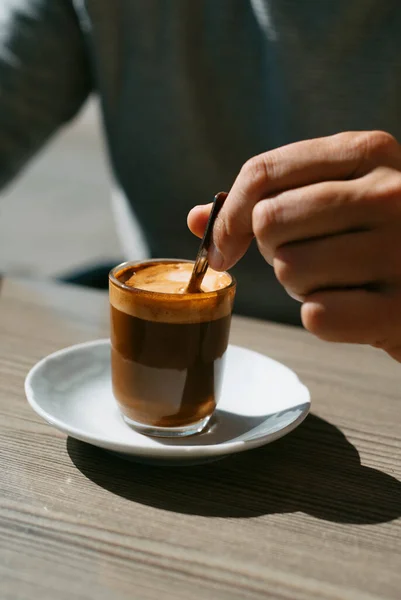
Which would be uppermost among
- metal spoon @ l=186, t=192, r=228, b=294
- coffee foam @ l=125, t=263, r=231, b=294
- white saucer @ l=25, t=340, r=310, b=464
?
metal spoon @ l=186, t=192, r=228, b=294

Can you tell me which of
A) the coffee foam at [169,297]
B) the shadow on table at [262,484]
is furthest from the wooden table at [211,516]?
the coffee foam at [169,297]

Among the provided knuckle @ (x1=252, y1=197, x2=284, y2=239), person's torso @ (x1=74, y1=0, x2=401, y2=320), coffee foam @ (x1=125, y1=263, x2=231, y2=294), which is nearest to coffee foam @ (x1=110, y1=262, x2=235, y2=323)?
coffee foam @ (x1=125, y1=263, x2=231, y2=294)

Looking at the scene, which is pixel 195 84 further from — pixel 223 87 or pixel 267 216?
pixel 267 216

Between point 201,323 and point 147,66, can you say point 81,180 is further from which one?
point 201,323

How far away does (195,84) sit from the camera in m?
1.25

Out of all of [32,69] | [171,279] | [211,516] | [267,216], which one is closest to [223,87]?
[32,69]

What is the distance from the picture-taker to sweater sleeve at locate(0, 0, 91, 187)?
1.22 m

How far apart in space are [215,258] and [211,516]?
235 mm

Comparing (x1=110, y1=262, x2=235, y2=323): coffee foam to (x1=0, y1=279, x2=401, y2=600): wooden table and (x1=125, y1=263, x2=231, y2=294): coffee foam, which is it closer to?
(x1=125, y1=263, x2=231, y2=294): coffee foam

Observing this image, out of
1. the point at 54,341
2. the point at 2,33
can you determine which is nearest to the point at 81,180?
the point at 2,33

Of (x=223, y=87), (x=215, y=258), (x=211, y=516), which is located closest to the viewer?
(x=211, y=516)

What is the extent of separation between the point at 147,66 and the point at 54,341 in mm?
578

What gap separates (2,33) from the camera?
122 centimetres

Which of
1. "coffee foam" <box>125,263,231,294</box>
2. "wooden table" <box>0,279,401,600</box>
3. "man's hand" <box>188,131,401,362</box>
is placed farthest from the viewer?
"coffee foam" <box>125,263,231,294</box>
